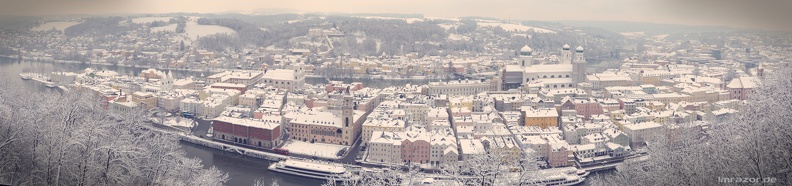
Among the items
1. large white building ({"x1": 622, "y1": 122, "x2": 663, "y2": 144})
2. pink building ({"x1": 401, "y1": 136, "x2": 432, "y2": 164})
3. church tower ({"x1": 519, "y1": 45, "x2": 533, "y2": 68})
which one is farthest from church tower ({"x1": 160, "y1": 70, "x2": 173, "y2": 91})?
large white building ({"x1": 622, "y1": 122, "x2": 663, "y2": 144})

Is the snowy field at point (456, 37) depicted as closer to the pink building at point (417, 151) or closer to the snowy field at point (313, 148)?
the snowy field at point (313, 148)

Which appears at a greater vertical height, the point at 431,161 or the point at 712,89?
the point at 712,89

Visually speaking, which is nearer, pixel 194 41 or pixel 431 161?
pixel 431 161

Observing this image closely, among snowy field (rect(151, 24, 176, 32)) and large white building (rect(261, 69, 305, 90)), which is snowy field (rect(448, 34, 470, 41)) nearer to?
snowy field (rect(151, 24, 176, 32))

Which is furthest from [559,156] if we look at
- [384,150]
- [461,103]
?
[461,103]

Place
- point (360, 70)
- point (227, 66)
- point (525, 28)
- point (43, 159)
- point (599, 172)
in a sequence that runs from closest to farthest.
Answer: point (43, 159) → point (599, 172) → point (360, 70) → point (227, 66) → point (525, 28)

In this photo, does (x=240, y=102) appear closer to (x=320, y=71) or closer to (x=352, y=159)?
(x=352, y=159)

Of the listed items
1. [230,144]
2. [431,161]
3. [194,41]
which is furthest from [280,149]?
[194,41]

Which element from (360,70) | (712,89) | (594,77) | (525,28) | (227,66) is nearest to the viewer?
(712,89)
